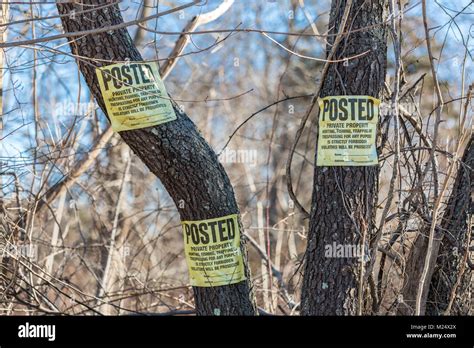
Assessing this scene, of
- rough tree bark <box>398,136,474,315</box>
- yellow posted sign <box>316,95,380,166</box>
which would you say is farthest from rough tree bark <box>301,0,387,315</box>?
rough tree bark <box>398,136,474,315</box>

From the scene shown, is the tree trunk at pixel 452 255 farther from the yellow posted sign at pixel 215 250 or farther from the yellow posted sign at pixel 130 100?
the yellow posted sign at pixel 130 100

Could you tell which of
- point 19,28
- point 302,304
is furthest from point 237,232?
point 19,28

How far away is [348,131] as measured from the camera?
3.01m

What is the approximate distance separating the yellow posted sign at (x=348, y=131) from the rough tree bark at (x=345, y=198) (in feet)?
0.10

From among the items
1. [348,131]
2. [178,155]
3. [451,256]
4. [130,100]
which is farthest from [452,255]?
[130,100]

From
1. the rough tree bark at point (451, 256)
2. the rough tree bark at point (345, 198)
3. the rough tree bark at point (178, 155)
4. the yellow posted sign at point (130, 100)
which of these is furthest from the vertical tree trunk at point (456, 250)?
the yellow posted sign at point (130, 100)

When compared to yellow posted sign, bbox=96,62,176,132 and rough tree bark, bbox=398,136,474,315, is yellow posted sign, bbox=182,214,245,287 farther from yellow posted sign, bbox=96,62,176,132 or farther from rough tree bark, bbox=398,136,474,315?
rough tree bark, bbox=398,136,474,315

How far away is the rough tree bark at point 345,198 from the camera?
294 cm

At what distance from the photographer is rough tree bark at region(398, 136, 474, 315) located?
10.8ft

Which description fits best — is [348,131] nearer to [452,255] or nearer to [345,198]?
[345,198]

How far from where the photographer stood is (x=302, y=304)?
3.00 metres

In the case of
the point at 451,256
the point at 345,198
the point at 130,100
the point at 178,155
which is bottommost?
the point at 451,256

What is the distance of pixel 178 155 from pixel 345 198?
0.71 m
